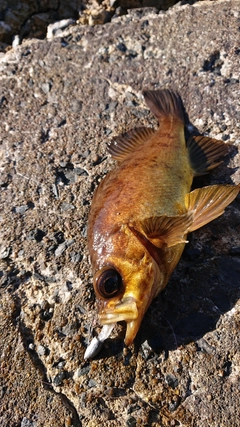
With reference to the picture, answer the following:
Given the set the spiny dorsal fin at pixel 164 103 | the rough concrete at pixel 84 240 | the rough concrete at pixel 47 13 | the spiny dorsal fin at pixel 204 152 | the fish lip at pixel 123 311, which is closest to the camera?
the fish lip at pixel 123 311

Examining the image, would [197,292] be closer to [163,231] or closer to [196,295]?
[196,295]

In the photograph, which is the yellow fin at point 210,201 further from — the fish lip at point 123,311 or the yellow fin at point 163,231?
the fish lip at point 123,311

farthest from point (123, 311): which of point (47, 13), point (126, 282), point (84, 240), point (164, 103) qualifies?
point (47, 13)

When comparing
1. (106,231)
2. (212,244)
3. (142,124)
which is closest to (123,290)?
(106,231)

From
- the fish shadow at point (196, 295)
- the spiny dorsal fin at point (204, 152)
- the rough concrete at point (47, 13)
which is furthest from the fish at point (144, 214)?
the rough concrete at point (47, 13)

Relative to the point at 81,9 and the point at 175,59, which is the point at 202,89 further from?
the point at 81,9

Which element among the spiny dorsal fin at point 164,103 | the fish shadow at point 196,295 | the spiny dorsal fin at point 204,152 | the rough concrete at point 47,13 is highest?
the rough concrete at point 47,13
